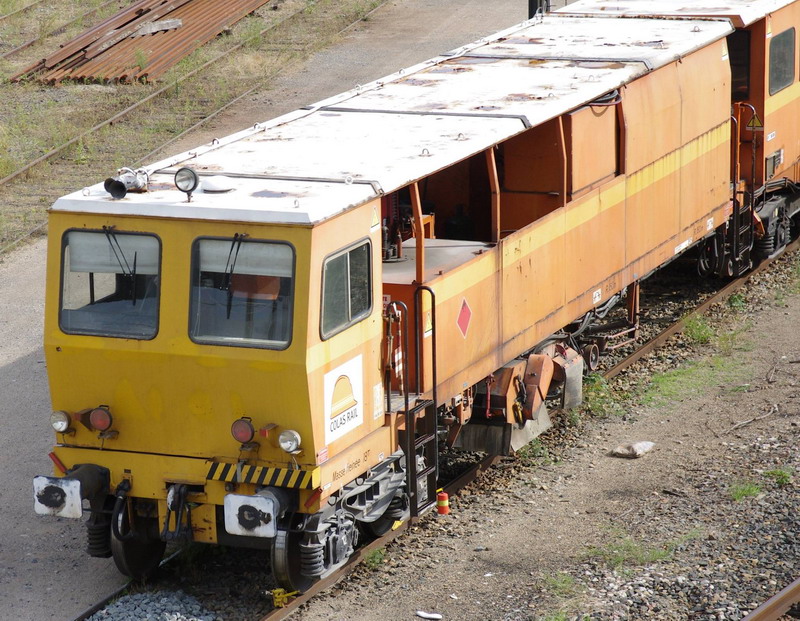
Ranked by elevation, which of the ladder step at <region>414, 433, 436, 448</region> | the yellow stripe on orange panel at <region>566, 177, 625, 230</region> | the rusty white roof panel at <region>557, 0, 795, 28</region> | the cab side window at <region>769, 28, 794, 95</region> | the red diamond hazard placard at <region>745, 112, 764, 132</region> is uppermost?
the rusty white roof panel at <region>557, 0, 795, 28</region>

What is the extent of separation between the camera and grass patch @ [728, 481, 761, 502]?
31.5 ft

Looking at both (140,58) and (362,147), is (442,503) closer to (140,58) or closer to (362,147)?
(362,147)

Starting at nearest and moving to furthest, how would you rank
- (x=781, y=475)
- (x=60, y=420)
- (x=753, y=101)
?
(x=60, y=420)
(x=781, y=475)
(x=753, y=101)

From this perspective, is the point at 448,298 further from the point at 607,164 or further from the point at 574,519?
the point at 607,164

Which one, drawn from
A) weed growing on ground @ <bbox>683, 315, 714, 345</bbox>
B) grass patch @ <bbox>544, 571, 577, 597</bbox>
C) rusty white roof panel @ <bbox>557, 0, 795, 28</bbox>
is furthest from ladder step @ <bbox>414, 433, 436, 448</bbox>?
rusty white roof panel @ <bbox>557, 0, 795, 28</bbox>

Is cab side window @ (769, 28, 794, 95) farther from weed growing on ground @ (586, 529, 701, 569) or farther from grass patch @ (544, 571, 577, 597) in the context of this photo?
grass patch @ (544, 571, 577, 597)

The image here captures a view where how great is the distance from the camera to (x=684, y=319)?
13.6 metres

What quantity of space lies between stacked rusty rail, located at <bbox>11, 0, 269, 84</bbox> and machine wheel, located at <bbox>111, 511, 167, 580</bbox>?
13.9 metres

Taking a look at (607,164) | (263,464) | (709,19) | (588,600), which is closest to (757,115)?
(709,19)

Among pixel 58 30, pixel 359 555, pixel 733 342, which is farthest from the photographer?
pixel 58 30

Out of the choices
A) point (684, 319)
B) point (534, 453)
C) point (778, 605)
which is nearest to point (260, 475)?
point (778, 605)

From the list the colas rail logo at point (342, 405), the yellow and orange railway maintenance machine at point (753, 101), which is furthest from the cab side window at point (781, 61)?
the colas rail logo at point (342, 405)

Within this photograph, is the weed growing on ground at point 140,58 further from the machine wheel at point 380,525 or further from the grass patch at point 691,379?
the machine wheel at point 380,525

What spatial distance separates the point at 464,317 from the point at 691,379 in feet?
13.2
